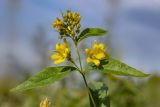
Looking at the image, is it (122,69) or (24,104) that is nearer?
(122,69)

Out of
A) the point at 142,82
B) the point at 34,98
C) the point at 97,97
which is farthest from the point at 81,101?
the point at 97,97

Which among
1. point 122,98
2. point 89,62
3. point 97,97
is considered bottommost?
point 122,98

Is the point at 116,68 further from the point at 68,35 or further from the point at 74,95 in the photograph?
the point at 74,95

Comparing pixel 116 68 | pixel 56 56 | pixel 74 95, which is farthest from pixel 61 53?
pixel 74 95

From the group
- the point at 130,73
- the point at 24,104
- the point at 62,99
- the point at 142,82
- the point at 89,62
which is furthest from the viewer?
the point at 142,82

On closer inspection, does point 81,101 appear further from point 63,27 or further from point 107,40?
point 63,27

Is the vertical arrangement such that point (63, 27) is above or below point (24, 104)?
above

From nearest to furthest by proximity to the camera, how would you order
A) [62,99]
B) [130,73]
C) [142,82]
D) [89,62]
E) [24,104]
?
[130,73], [89,62], [62,99], [24,104], [142,82]
